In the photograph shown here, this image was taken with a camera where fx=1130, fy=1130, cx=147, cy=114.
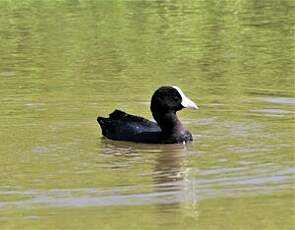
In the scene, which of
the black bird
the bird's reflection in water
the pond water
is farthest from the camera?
the black bird

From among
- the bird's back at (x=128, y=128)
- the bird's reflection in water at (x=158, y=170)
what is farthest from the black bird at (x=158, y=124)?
the bird's reflection in water at (x=158, y=170)

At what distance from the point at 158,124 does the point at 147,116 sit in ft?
5.65

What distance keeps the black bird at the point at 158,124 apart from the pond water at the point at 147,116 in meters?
0.19

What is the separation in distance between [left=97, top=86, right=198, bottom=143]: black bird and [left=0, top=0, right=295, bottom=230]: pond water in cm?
19

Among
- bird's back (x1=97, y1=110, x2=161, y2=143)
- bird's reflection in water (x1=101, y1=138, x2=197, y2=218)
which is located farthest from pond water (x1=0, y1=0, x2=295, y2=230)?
bird's back (x1=97, y1=110, x2=161, y2=143)

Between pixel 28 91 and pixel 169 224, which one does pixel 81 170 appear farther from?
pixel 28 91

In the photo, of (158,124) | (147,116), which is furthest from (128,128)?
(147,116)

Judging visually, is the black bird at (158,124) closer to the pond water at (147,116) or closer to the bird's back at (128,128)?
the bird's back at (128,128)

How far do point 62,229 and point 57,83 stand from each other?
966 centimetres

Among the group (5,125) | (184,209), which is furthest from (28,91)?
(184,209)

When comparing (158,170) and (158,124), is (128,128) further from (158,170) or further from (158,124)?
(158,170)

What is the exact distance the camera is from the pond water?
11055mm

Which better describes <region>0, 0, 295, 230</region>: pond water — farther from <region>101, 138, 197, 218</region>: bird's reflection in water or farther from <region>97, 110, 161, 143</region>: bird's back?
<region>97, 110, 161, 143</region>: bird's back

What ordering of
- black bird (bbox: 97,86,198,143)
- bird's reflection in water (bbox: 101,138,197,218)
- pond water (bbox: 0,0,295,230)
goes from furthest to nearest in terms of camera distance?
black bird (bbox: 97,86,198,143) → bird's reflection in water (bbox: 101,138,197,218) → pond water (bbox: 0,0,295,230)
